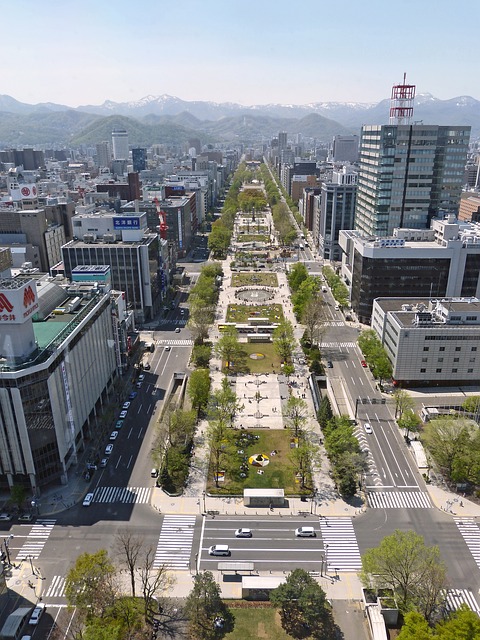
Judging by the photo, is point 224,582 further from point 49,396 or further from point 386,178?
point 386,178

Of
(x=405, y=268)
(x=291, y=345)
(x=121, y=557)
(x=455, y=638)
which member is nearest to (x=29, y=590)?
(x=121, y=557)

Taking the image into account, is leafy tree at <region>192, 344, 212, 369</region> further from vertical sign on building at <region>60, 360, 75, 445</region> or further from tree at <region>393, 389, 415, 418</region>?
tree at <region>393, 389, 415, 418</region>

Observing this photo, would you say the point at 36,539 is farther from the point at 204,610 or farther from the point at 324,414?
the point at 324,414

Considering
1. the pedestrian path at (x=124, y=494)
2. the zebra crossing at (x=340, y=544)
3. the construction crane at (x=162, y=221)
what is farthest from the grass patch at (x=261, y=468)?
the construction crane at (x=162, y=221)

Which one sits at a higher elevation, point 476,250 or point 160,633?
point 476,250

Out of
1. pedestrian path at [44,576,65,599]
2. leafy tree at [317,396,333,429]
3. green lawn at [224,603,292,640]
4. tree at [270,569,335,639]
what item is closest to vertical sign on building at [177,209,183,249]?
leafy tree at [317,396,333,429]

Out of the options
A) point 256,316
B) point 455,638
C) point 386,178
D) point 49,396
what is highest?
point 386,178

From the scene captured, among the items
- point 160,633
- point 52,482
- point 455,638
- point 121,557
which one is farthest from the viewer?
point 52,482
